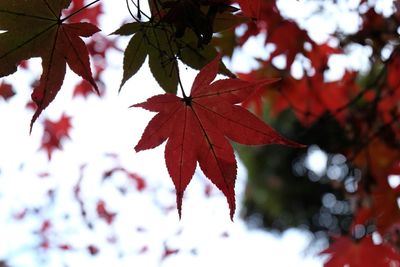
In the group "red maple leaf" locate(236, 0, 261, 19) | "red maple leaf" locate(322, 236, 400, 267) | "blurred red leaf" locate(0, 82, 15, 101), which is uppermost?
"blurred red leaf" locate(0, 82, 15, 101)

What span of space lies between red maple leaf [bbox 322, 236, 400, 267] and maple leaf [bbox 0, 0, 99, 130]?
1182 mm

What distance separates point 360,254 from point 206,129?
103cm

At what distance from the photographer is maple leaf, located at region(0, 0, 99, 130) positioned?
2.65 feet

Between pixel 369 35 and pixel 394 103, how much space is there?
44cm

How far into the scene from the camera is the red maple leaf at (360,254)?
159cm

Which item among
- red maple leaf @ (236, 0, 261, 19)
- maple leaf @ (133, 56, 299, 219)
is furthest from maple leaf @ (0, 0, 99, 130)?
red maple leaf @ (236, 0, 261, 19)

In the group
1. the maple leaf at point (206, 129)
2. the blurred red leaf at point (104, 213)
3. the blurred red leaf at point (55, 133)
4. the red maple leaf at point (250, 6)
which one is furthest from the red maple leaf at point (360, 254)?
the blurred red leaf at point (104, 213)

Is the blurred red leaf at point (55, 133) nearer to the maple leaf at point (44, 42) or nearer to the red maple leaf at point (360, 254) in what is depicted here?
the red maple leaf at point (360, 254)

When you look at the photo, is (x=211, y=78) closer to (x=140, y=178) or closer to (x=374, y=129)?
(x=374, y=129)

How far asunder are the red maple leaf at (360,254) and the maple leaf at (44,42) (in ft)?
3.88

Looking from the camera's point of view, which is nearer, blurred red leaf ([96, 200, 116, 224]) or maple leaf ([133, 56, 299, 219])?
maple leaf ([133, 56, 299, 219])

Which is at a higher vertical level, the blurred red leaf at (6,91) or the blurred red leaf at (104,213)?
the blurred red leaf at (104,213)

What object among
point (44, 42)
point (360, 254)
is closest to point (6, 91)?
point (44, 42)

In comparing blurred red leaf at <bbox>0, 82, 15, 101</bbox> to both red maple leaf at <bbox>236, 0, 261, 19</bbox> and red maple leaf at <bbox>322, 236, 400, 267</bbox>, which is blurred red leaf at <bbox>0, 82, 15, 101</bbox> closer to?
red maple leaf at <bbox>236, 0, 261, 19</bbox>
